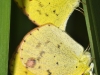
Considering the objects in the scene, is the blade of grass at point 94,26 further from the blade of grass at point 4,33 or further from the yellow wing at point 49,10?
the blade of grass at point 4,33

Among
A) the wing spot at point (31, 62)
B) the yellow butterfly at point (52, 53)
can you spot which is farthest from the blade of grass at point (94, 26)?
the wing spot at point (31, 62)

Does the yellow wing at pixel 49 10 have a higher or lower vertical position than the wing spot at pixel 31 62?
higher

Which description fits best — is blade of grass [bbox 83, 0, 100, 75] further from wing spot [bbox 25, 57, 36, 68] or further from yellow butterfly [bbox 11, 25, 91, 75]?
wing spot [bbox 25, 57, 36, 68]

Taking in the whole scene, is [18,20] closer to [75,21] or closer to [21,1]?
[21,1]

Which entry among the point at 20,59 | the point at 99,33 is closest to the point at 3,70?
the point at 20,59

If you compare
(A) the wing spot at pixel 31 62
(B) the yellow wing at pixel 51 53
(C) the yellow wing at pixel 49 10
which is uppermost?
(C) the yellow wing at pixel 49 10

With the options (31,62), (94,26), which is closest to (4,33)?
(31,62)

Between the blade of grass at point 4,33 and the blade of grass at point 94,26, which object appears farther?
the blade of grass at point 94,26
